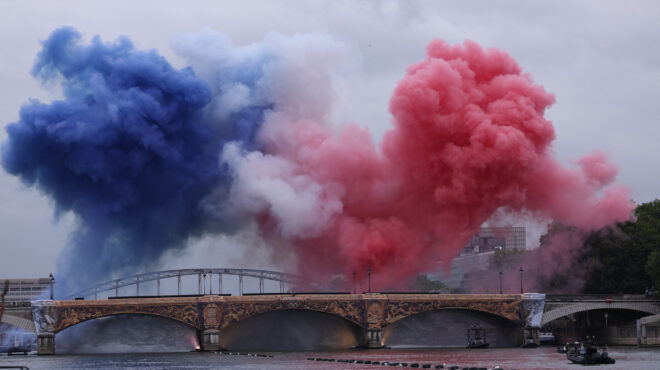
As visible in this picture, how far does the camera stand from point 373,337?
418 ft

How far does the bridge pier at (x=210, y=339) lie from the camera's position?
408 feet

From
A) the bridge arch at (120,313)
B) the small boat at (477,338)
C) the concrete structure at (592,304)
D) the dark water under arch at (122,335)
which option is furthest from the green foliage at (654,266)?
the dark water under arch at (122,335)

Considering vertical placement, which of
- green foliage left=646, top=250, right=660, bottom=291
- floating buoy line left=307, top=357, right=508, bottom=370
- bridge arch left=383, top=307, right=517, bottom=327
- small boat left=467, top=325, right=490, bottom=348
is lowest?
floating buoy line left=307, top=357, right=508, bottom=370

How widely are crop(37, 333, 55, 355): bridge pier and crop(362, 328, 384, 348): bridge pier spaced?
37174 millimetres

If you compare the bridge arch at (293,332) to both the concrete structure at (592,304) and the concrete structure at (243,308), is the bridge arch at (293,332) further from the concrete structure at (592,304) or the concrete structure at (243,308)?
the concrete structure at (592,304)

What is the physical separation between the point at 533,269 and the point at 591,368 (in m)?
77.0

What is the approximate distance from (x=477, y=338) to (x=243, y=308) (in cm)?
3240

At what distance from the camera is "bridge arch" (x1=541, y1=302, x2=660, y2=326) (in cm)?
13488

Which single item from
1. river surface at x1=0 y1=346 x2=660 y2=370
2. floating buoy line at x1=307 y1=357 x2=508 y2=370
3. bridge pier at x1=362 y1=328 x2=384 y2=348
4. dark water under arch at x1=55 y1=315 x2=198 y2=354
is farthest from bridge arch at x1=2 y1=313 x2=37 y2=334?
bridge pier at x1=362 y1=328 x2=384 y2=348

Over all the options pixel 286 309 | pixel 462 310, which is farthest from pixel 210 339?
pixel 462 310

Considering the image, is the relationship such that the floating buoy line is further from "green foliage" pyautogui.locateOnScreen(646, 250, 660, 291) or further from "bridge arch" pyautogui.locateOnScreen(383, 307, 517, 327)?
"green foliage" pyautogui.locateOnScreen(646, 250, 660, 291)

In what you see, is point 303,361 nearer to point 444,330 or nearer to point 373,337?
point 373,337

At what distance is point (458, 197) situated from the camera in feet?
378

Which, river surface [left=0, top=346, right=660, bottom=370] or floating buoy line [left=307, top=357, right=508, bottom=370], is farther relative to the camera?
river surface [left=0, top=346, right=660, bottom=370]
